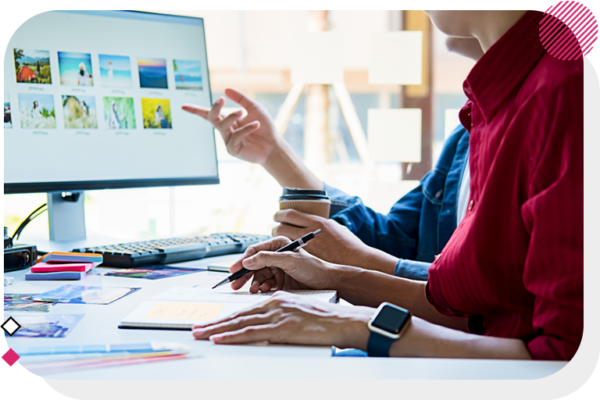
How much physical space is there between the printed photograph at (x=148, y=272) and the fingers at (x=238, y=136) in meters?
0.41

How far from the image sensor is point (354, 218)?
1381 mm

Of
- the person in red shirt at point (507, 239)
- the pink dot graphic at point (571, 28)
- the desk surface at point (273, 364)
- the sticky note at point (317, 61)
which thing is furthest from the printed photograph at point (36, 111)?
the sticky note at point (317, 61)

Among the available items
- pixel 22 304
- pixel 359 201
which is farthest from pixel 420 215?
pixel 22 304

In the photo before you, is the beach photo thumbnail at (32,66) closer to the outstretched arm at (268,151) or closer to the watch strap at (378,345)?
the outstretched arm at (268,151)

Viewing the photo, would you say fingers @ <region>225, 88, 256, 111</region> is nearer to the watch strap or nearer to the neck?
the neck

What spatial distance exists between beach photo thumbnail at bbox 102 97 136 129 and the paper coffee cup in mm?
474

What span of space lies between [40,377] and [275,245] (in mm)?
565

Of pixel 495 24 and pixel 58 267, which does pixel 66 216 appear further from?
pixel 495 24

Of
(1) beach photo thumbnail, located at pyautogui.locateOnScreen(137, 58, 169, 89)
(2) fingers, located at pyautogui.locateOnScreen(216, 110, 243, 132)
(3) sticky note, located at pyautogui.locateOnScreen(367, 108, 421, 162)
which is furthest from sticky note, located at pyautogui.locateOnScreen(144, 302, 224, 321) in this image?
(3) sticky note, located at pyautogui.locateOnScreen(367, 108, 421, 162)

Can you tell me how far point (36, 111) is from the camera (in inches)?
47.4

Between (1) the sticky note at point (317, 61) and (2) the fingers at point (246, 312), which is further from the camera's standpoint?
(1) the sticky note at point (317, 61)

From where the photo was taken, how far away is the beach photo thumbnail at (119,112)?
1312 mm

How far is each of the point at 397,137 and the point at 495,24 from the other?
1.60 m

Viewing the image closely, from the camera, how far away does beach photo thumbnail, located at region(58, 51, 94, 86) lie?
125 centimetres
